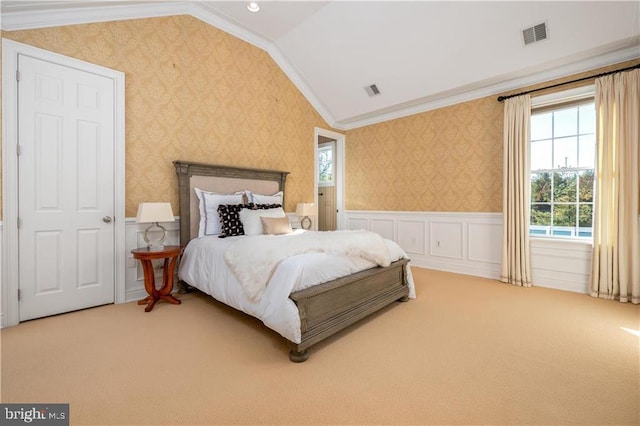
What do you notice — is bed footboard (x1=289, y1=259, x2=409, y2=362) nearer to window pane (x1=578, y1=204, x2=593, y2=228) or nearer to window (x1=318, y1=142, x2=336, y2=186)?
window pane (x1=578, y1=204, x2=593, y2=228)

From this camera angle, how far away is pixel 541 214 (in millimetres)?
3887

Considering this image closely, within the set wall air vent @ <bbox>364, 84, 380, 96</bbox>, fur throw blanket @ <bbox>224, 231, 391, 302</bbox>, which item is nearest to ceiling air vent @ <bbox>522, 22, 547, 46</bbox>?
wall air vent @ <bbox>364, 84, 380, 96</bbox>

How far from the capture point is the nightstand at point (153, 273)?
2.84 meters

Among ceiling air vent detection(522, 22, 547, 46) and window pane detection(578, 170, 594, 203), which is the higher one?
ceiling air vent detection(522, 22, 547, 46)

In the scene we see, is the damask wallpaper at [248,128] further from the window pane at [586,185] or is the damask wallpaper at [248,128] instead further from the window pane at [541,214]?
the window pane at [586,185]

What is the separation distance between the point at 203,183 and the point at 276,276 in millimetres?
2129

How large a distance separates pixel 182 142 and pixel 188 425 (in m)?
3.12

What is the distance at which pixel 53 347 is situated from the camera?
85.7 inches

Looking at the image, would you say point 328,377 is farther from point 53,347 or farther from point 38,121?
point 38,121

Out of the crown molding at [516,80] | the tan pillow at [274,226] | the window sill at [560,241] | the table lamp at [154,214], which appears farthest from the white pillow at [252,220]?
the window sill at [560,241]

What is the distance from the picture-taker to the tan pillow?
337 cm

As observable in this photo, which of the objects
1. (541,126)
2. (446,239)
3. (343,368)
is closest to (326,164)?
(446,239)

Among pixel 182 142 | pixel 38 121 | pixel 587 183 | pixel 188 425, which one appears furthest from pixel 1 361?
pixel 587 183

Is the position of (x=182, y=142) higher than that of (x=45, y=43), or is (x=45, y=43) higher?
(x=45, y=43)
